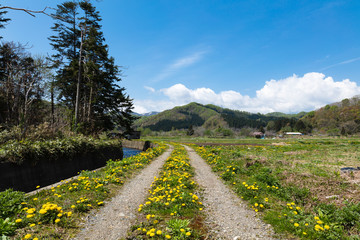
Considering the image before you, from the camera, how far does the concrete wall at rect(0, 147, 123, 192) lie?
25.2 feet

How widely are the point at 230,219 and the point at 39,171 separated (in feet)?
32.5

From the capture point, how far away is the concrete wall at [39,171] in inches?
302

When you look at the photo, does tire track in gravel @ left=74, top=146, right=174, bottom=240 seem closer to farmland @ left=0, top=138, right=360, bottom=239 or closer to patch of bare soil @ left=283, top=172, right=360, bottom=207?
farmland @ left=0, top=138, right=360, bottom=239

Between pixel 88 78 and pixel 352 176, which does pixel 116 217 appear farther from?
pixel 88 78

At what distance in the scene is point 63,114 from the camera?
2450cm

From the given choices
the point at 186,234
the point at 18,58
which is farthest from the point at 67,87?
the point at 186,234

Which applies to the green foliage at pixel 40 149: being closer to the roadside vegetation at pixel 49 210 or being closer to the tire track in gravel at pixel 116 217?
the roadside vegetation at pixel 49 210

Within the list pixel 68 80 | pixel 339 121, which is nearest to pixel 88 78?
pixel 68 80

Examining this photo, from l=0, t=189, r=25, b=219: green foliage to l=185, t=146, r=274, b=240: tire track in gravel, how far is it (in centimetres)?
504

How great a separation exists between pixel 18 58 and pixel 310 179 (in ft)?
111

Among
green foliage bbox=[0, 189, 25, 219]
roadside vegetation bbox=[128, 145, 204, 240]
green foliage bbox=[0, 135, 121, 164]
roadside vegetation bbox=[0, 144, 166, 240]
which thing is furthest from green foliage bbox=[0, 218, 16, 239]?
green foliage bbox=[0, 135, 121, 164]

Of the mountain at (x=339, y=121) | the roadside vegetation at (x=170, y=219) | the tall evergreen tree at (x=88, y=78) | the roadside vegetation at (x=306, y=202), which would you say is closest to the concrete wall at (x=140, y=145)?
the tall evergreen tree at (x=88, y=78)

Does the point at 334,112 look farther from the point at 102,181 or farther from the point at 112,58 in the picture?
the point at 102,181

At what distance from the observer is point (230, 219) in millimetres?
4852
